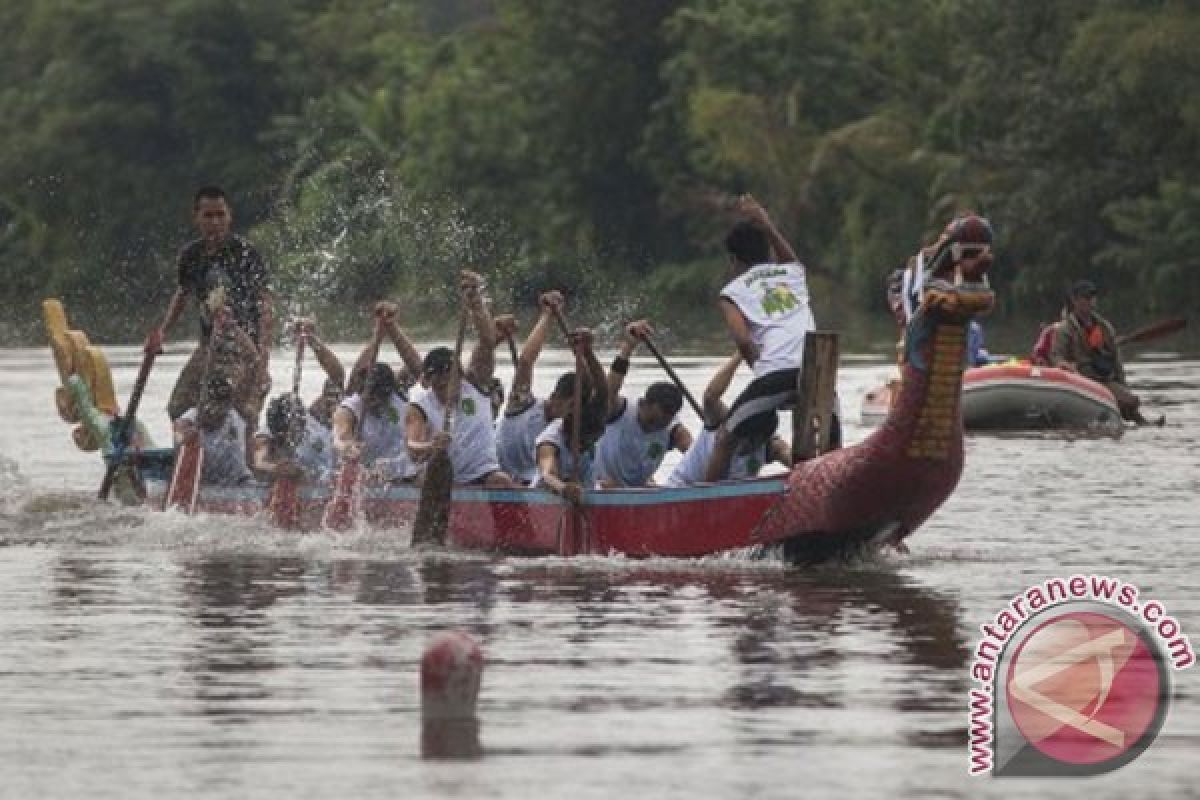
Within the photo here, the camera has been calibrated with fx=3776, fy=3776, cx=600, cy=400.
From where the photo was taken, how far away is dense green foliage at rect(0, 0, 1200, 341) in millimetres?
58469

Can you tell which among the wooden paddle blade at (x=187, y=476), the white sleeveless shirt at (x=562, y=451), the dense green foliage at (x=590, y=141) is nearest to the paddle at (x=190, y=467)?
the wooden paddle blade at (x=187, y=476)

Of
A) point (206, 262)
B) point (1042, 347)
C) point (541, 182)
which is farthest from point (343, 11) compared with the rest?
point (206, 262)

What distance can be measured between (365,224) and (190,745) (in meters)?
53.3

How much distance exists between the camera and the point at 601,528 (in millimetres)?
19547

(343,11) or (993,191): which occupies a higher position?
(343,11)

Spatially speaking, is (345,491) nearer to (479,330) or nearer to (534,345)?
(479,330)

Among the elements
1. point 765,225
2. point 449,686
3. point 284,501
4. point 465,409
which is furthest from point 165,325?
point 449,686

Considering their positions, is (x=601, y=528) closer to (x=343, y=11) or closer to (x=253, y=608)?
(x=253, y=608)

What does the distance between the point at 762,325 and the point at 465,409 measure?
219cm

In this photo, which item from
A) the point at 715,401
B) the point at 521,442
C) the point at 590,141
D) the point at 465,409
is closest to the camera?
the point at 715,401

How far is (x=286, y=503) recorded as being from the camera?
21391 millimetres

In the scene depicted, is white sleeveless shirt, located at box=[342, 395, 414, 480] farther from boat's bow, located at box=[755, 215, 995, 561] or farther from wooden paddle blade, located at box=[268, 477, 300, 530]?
boat's bow, located at box=[755, 215, 995, 561]

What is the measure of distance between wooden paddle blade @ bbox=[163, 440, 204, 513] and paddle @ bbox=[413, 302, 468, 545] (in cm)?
203

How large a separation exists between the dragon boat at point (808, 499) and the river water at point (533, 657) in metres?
0.17
